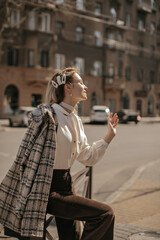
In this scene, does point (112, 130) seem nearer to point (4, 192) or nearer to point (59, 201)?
point (59, 201)

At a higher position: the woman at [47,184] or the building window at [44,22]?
the building window at [44,22]

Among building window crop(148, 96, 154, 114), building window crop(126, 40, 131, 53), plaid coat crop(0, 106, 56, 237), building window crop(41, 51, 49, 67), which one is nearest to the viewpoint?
plaid coat crop(0, 106, 56, 237)

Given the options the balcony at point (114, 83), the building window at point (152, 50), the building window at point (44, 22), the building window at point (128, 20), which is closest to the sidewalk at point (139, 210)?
the building window at point (44, 22)

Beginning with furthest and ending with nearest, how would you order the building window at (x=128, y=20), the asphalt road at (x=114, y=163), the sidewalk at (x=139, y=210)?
the building window at (x=128, y=20) < the asphalt road at (x=114, y=163) < the sidewalk at (x=139, y=210)

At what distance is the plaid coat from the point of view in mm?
2609

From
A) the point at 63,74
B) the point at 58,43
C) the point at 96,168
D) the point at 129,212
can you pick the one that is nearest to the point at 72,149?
the point at 63,74

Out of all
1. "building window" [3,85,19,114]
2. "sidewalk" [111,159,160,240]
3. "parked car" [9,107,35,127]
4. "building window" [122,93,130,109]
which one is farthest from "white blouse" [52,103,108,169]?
"building window" [122,93,130,109]

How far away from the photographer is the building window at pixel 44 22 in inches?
1356

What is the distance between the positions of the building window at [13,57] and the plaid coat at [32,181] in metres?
31.2

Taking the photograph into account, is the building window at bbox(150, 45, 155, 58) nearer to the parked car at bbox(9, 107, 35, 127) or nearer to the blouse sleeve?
the parked car at bbox(9, 107, 35, 127)

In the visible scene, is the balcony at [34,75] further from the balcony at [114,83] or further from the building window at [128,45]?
the building window at [128,45]

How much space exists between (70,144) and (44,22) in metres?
33.2

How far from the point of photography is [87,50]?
4016cm

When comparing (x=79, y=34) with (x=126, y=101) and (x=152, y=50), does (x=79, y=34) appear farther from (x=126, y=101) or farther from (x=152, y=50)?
(x=152, y=50)
